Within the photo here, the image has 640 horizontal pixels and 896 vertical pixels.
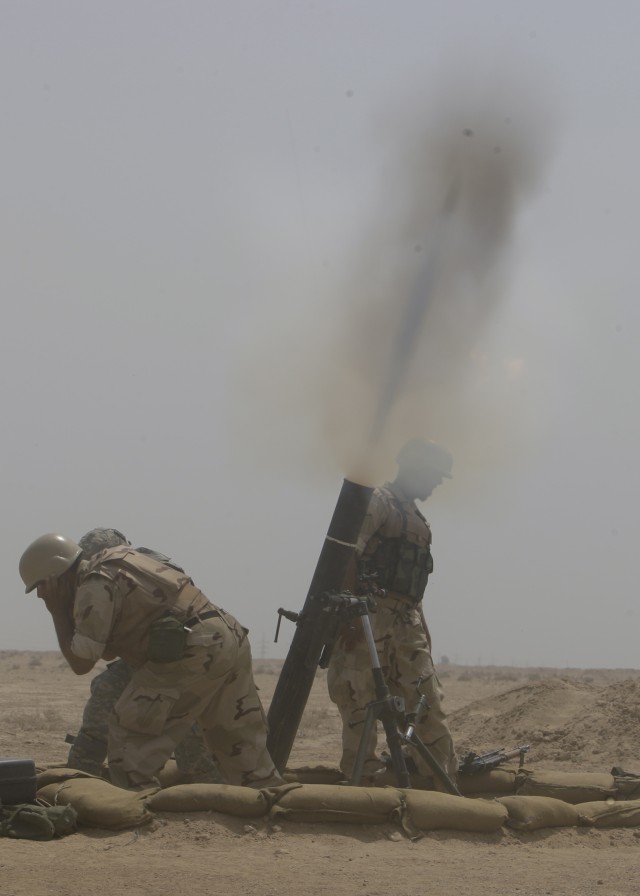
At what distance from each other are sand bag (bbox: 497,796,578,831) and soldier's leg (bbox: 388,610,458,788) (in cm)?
127

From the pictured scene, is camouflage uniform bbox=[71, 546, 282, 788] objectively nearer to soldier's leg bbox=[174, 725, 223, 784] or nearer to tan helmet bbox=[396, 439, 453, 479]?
soldier's leg bbox=[174, 725, 223, 784]

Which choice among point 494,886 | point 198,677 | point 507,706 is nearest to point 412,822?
point 494,886

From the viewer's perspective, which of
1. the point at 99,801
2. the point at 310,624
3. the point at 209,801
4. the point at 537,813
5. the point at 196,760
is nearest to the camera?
the point at 99,801

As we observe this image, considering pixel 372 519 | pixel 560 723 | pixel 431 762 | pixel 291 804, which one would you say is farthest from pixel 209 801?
pixel 560 723

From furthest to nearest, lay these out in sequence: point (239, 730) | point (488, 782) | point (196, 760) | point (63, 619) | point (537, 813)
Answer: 1. point (488, 782)
2. point (196, 760)
3. point (239, 730)
4. point (63, 619)
5. point (537, 813)

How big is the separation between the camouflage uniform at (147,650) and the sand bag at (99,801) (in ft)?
1.16

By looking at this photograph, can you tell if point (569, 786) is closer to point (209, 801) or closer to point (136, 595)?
point (209, 801)

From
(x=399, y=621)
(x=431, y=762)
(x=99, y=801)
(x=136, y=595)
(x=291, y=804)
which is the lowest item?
(x=99, y=801)

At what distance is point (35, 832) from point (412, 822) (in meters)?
1.80

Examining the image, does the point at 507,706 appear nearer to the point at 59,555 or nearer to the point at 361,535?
the point at 361,535

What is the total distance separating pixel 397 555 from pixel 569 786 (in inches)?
70.2

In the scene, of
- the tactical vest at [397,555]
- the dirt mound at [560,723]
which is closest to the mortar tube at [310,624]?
the tactical vest at [397,555]

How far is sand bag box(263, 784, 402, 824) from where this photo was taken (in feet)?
18.7

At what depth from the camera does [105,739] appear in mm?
6832
